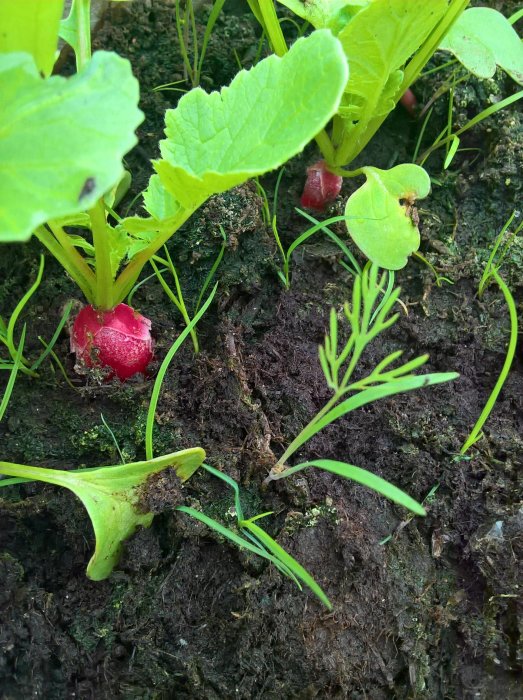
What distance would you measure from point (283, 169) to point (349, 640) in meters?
0.84

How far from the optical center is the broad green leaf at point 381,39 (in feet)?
2.99

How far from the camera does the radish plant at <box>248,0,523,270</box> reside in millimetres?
937

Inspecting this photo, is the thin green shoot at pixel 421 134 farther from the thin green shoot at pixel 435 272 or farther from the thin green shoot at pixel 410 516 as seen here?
the thin green shoot at pixel 410 516

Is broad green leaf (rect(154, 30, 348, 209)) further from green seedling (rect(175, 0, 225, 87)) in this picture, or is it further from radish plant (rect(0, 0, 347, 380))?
green seedling (rect(175, 0, 225, 87))

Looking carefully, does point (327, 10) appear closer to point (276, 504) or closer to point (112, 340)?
point (112, 340)

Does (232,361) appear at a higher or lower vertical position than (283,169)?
lower

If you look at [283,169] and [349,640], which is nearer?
[349,640]

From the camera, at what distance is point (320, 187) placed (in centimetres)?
117

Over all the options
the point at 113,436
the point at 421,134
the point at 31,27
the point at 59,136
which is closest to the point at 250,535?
the point at 113,436

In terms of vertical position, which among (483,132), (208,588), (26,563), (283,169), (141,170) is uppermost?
(483,132)

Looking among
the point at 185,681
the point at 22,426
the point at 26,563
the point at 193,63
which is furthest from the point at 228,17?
the point at 185,681

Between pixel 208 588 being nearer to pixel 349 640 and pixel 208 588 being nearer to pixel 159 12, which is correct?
pixel 349 640

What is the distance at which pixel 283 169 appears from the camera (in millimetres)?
1228

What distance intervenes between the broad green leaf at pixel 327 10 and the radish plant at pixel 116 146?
334mm
